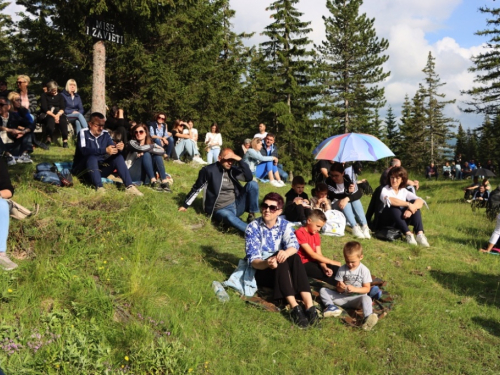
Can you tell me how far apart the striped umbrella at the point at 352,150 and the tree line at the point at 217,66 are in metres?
5.79

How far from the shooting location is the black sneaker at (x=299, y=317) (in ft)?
15.0

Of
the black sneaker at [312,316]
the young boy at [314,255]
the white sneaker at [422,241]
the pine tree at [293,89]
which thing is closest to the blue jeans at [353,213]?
the white sneaker at [422,241]

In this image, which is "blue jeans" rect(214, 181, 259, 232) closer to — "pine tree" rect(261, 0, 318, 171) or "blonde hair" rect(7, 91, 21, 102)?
"blonde hair" rect(7, 91, 21, 102)

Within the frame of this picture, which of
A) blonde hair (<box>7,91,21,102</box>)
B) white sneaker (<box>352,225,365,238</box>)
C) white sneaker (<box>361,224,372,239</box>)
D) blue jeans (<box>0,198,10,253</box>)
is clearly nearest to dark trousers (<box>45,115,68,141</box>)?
blonde hair (<box>7,91,21,102</box>)

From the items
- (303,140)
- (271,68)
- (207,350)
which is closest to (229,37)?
(271,68)

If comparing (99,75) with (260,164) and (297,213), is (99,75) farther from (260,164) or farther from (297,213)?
(297,213)

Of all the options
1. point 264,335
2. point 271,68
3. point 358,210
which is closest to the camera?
point 264,335

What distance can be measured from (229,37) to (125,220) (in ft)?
98.7

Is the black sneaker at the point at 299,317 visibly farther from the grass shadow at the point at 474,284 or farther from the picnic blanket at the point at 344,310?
the grass shadow at the point at 474,284

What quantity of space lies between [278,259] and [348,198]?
3.66m

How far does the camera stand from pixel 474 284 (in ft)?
20.8

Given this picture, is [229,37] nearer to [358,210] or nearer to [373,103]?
[373,103]

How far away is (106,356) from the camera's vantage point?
3.44m

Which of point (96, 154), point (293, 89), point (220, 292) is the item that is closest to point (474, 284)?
point (220, 292)
